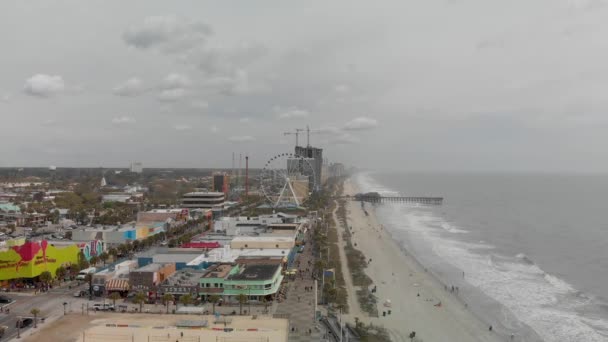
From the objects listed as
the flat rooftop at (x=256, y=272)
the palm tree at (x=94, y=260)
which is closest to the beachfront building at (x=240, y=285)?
the flat rooftop at (x=256, y=272)

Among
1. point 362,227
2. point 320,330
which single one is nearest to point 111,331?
point 320,330

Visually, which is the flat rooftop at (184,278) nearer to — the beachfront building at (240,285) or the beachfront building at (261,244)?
the beachfront building at (240,285)

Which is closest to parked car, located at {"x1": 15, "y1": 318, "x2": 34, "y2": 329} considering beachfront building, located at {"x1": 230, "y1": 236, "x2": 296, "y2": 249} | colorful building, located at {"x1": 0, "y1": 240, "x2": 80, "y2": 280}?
colorful building, located at {"x1": 0, "y1": 240, "x2": 80, "y2": 280}

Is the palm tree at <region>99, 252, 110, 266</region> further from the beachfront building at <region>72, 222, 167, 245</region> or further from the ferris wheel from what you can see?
the ferris wheel

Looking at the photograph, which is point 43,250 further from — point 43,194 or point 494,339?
point 43,194

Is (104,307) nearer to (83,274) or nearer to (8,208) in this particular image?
(83,274)

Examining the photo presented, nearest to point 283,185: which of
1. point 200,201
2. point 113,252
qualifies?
point 200,201
